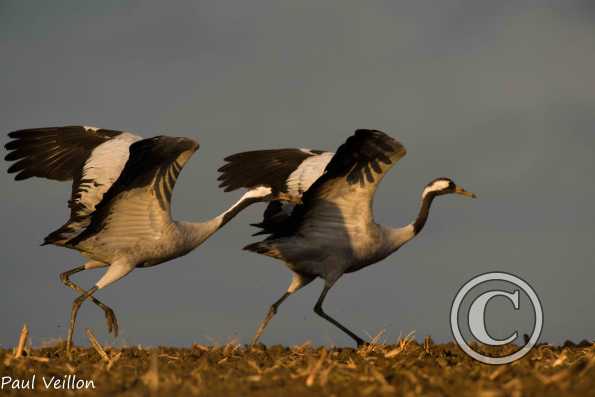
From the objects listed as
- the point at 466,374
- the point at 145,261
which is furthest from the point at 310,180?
the point at 466,374

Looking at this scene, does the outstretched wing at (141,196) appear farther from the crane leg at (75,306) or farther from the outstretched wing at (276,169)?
the outstretched wing at (276,169)

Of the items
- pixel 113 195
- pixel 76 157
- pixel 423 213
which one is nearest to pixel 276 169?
pixel 423 213

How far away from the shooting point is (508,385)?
720cm

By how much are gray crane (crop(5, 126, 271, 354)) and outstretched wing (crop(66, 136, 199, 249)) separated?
0.03ft

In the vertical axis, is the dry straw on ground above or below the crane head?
below

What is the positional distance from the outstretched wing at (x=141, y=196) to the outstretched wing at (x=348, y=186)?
150 cm

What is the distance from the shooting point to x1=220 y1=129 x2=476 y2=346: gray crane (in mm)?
11008

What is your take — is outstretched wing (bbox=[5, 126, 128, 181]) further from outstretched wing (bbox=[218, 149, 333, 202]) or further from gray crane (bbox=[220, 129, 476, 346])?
gray crane (bbox=[220, 129, 476, 346])

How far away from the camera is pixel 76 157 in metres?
13.3

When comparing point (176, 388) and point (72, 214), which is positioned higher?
point (72, 214)

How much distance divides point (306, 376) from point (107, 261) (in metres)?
4.61

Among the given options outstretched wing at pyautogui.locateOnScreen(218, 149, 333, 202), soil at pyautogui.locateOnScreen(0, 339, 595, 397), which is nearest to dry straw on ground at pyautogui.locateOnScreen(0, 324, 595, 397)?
soil at pyautogui.locateOnScreen(0, 339, 595, 397)

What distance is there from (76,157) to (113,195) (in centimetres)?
244

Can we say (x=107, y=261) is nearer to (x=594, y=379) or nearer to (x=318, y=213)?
(x=318, y=213)
